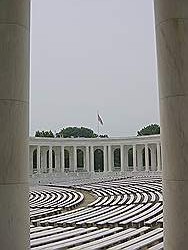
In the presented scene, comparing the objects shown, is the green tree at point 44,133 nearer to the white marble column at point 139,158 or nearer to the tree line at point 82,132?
the tree line at point 82,132

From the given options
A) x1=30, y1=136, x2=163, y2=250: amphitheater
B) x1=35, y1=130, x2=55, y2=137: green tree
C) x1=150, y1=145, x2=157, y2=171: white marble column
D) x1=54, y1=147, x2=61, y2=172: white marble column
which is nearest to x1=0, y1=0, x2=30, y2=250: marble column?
x1=30, y1=136, x2=163, y2=250: amphitheater

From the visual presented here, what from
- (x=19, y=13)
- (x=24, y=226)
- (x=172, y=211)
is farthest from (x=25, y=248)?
(x=19, y=13)

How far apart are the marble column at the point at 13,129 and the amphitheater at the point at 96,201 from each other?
749 cm

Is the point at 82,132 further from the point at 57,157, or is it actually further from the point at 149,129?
the point at 57,157

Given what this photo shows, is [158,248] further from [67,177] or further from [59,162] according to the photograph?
[59,162]

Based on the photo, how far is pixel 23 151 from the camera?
35.9 ft

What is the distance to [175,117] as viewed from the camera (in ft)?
35.6

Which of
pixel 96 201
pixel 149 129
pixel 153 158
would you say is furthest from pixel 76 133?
pixel 96 201

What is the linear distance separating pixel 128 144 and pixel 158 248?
8901cm

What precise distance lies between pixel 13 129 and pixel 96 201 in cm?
3641

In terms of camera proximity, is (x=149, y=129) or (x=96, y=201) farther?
(x=149, y=129)

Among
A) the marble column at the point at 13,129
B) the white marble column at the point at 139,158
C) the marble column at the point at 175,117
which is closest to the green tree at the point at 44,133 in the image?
the white marble column at the point at 139,158

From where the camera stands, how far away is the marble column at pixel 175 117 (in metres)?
10.7

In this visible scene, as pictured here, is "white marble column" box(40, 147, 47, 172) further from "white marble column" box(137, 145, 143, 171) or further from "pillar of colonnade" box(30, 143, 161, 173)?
"white marble column" box(137, 145, 143, 171)
